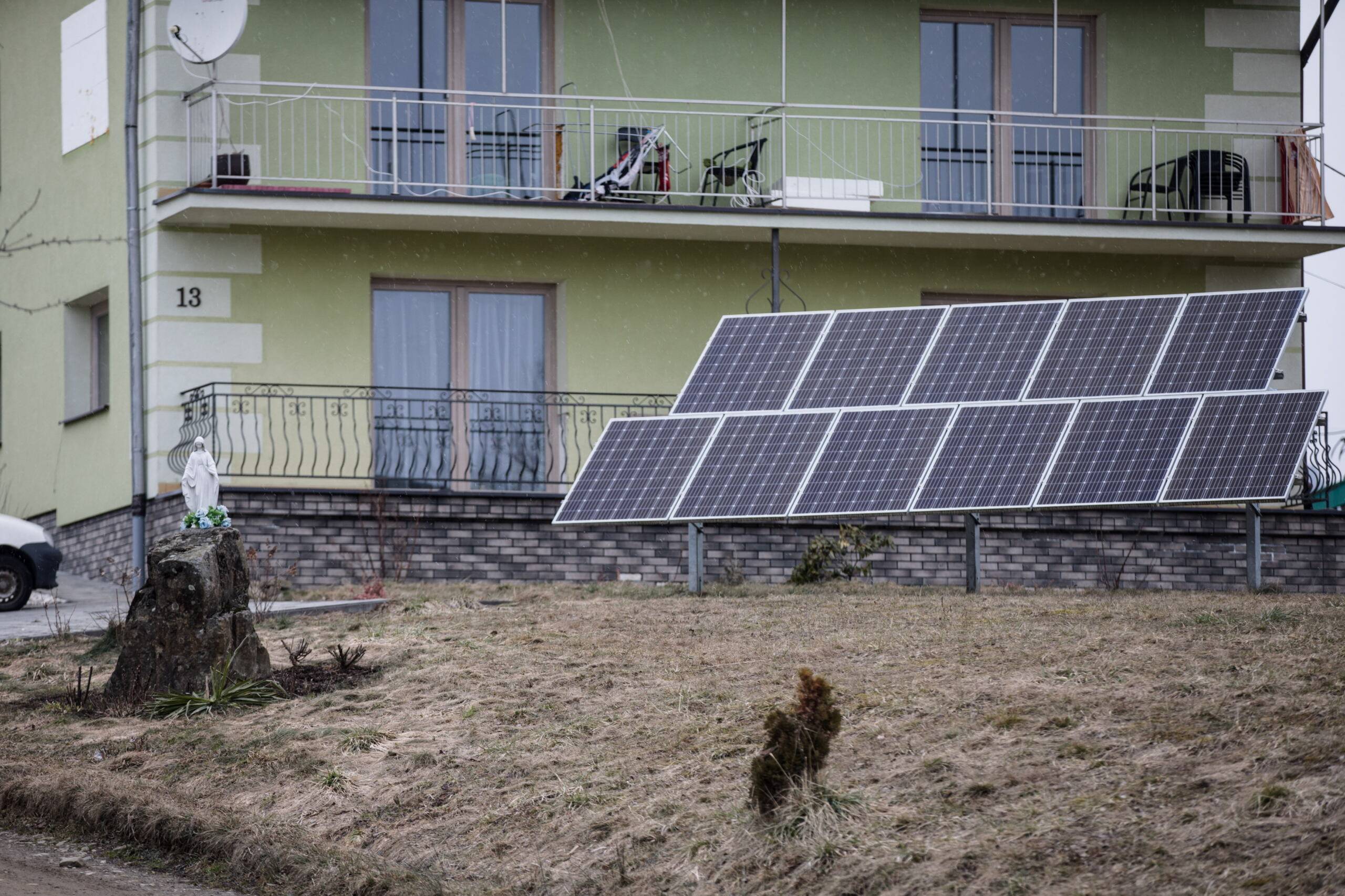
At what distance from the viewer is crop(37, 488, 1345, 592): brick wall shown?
55.2ft

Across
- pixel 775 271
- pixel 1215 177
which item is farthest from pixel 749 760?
pixel 1215 177

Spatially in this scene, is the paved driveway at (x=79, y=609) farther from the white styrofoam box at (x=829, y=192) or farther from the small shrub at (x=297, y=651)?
the white styrofoam box at (x=829, y=192)

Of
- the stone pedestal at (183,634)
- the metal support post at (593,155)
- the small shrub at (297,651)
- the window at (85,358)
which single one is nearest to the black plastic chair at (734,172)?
the metal support post at (593,155)

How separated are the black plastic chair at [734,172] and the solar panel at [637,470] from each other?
538cm

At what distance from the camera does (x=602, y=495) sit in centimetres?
1339

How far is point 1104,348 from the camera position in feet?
46.3

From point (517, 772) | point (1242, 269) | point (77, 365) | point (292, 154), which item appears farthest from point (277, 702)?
point (1242, 269)

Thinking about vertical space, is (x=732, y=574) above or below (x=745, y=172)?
below

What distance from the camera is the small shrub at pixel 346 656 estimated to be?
33.7 feet

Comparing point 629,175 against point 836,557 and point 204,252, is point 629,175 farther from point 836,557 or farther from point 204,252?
point 836,557

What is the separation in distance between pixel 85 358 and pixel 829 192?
9016 mm

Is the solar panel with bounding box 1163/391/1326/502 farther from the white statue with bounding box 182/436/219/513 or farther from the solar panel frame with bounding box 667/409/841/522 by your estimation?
the white statue with bounding box 182/436/219/513

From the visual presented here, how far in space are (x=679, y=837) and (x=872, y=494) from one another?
6583mm

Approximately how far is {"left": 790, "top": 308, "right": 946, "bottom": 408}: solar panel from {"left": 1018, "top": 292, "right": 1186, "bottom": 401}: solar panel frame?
100 cm
